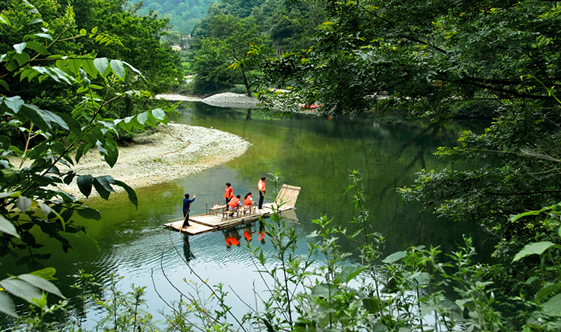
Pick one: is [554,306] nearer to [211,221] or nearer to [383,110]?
[383,110]

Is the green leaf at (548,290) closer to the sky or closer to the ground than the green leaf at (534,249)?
closer to the ground

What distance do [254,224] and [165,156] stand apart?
899 centimetres

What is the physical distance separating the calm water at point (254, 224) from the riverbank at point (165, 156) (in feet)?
2.66

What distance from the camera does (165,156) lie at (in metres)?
19.6

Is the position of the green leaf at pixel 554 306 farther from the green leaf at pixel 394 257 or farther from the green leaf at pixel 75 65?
the green leaf at pixel 75 65

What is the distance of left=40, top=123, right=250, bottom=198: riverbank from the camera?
16.1 metres

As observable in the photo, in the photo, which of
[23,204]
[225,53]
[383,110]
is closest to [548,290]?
[23,204]

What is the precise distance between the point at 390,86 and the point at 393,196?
11.0 metres

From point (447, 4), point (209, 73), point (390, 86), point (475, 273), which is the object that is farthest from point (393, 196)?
point (209, 73)

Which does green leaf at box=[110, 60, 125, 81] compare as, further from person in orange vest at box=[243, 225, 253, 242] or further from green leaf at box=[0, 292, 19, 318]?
person in orange vest at box=[243, 225, 253, 242]

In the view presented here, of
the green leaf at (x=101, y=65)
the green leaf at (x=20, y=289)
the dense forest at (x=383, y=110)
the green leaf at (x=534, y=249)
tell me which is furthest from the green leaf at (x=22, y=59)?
the green leaf at (x=534, y=249)

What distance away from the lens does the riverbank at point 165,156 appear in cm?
1608

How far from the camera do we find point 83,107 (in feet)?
6.10

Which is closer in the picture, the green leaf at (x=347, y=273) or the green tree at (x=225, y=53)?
the green leaf at (x=347, y=273)
